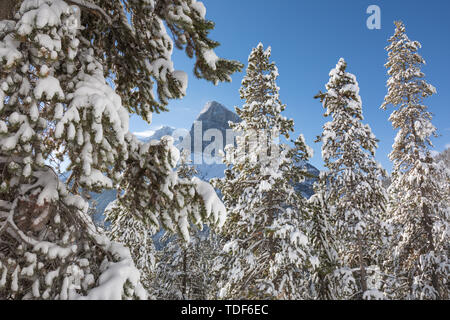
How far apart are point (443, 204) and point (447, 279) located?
130 inches

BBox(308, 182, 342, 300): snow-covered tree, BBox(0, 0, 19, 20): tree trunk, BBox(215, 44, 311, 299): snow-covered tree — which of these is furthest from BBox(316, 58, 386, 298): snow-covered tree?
BBox(0, 0, 19, 20): tree trunk

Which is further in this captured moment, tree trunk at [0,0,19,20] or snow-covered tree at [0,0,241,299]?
tree trunk at [0,0,19,20]

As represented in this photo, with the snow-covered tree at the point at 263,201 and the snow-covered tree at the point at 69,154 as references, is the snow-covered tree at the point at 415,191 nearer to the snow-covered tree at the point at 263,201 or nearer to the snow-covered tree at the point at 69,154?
the snow-covered tree at the point at 263,201

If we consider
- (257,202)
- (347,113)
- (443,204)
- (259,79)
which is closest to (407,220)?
(443,204)

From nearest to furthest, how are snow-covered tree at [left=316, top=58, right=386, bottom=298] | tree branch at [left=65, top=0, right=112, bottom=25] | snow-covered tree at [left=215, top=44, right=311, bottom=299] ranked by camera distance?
1. tree branch at [left=65, top=0, right=112, bottom=25]
2. snow-covered tree at [left=215, top=44, right=311, bottom=299]
3. snow-covered tree at [left=316, top=58, right=386, bottom=298]

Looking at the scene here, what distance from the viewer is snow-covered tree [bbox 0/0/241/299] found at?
2.66 metres

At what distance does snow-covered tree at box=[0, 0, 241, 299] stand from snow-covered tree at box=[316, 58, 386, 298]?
9.86 meters

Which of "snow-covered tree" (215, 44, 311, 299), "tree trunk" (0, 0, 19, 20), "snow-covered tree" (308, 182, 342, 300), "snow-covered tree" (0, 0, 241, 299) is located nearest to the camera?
"snow-covered tree" (0, 0, 241, 299)

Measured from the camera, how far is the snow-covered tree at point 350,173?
11477 mm

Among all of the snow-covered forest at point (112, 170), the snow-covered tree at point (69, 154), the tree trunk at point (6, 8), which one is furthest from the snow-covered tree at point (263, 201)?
the tree trunk at point (6, 8)

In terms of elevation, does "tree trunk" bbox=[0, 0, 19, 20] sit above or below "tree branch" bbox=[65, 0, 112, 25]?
below

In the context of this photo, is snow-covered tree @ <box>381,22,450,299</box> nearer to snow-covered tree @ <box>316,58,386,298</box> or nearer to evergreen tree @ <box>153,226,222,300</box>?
snow-covered tree @ <box>316,58,386,298</box>
